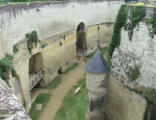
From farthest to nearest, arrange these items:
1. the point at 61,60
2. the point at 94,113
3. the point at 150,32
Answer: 1. the point at 61,60
2. the point at 94,113
3. the point at 150,32

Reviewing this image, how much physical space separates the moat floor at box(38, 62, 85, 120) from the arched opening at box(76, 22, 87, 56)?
3410 mm

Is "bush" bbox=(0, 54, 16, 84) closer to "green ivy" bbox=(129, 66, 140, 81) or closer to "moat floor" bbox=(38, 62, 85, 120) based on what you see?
"moat floor" bbox=(38, 62, 85, 120)

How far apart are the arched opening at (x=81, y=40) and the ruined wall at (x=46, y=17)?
3.42 ft

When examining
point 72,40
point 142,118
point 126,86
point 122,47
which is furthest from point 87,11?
point 142,118

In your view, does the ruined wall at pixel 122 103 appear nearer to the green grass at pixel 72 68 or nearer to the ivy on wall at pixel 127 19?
the ivy on wall at pixel 127 19

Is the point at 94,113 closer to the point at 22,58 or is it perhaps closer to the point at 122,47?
the point at 122,47

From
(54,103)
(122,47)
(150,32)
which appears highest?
(150,32)

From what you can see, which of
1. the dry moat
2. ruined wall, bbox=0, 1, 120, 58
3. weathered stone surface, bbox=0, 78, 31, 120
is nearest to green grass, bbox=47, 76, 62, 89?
the dry moat

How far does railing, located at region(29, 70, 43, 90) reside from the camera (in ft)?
55.2

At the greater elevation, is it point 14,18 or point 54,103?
point 14,18

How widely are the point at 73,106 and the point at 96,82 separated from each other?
4.07m

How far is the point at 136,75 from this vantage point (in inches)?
486

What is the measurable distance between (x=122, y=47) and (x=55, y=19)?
9.27 meters

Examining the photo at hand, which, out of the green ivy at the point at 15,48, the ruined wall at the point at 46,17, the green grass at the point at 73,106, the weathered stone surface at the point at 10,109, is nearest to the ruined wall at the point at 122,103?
the green grass at the point at 73,106
